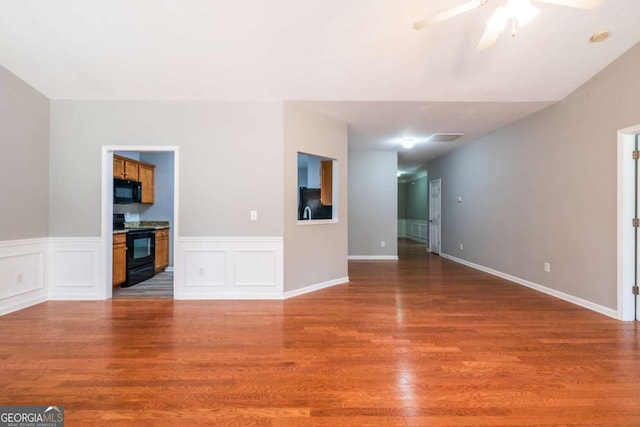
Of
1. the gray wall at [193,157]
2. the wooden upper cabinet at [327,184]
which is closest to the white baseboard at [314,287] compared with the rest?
the gray wall at [193,157]

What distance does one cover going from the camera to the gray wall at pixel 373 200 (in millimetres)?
7430

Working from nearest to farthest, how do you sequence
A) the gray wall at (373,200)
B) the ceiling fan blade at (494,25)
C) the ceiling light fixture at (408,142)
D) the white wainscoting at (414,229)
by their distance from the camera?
the ceiling fan blade at (494,25)
the ceiling light fixture at (408,142)
the gray wall at (373,200)
the white wainscoting at (414,229)

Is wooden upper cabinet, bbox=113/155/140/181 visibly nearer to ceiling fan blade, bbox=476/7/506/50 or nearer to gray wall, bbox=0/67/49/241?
gray wall, bbox=0/67/49/241

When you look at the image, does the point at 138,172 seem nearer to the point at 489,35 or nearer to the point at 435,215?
the point at 489,35

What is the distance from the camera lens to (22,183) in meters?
3.62

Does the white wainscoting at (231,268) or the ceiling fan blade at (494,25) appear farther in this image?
the white wainscoting at (231,268)

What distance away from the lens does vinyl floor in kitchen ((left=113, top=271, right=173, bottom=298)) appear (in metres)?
4.20

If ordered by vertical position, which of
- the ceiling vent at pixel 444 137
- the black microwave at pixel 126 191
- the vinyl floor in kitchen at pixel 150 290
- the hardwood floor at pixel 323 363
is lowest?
the hardwood floor at pixel 323 363

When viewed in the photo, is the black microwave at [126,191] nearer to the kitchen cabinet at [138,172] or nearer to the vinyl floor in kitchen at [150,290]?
the kitchen cabinet at [138,172]

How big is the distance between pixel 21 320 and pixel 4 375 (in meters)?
1.47

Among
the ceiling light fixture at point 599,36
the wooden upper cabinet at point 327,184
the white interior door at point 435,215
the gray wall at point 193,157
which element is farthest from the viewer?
the white interior door at point 435,215

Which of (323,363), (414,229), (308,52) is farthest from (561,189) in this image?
(414,229)

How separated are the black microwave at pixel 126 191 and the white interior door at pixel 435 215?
7.05m

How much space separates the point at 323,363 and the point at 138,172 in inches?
192
